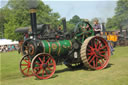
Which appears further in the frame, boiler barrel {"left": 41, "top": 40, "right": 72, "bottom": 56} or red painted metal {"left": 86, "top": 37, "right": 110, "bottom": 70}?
red painted metal {"left": 86, "top": 37, "right": 110, "bottom": 70}

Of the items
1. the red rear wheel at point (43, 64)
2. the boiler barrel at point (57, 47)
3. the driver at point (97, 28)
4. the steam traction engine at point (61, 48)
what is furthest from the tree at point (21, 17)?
the red rear wheel at point (43, 64)

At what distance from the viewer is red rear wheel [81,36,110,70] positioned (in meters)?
6.57

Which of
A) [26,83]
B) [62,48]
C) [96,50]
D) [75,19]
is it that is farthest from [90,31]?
[75,19]

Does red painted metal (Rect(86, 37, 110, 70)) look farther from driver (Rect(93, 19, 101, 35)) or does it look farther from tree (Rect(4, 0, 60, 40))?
tree (Rect(4, 0, 60, 40))

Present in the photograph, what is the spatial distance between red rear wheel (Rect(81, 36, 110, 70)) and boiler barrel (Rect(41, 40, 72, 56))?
1.94 ft

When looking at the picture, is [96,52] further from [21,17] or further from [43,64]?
[21,17]

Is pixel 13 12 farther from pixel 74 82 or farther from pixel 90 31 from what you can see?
pixel 74 82

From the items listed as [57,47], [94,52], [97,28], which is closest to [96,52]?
[94,52]

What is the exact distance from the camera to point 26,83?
5398 mm

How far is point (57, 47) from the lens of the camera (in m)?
6.64

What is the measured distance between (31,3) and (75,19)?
10591 centimetres

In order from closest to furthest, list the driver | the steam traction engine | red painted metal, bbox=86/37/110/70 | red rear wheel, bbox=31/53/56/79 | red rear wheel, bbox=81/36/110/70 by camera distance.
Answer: red rear wheel, bbox=31/53/56/79
the steam traction engine
red rear wheel, bbox=81/36/110/70
red painted metal, bbox=86/37/110/70
the driver

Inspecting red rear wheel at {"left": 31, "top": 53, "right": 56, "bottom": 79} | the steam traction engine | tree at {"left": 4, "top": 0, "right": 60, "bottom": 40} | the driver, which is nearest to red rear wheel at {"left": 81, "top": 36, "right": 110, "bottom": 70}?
the steam traction engine

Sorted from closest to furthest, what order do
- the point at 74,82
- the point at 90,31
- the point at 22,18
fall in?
1. the point at 74,82
2. the point at 90,31
3. the point at 22,18
